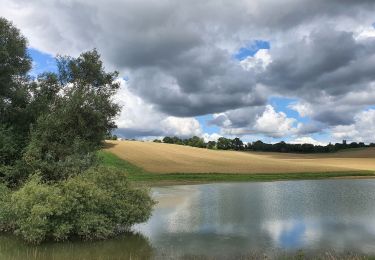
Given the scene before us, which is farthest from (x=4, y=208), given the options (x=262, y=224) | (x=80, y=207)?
(x=262, y=224)

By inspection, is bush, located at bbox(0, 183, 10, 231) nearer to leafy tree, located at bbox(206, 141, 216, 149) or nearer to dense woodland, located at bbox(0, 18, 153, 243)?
dense woodland, located at bbox(0, 18, 153, 243)

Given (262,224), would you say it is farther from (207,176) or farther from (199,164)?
(199,164)

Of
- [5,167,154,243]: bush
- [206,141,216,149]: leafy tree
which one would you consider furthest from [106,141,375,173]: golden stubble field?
[206,141,216,149]: leafy tree

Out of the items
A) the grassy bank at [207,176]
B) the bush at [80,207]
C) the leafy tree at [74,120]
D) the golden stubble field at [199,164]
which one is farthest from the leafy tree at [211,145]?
the bush at [80,207]

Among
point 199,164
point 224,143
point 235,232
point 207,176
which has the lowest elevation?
point 235,232

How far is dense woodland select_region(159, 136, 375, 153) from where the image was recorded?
15438 centimetres

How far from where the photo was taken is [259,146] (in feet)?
545

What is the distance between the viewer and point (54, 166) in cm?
2861

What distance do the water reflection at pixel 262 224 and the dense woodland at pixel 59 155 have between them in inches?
131

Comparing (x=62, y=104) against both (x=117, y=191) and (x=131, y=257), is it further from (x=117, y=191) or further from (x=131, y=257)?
(x=131, y=257)

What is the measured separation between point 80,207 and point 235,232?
29.7ft

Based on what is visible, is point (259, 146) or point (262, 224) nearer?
point (262, 224)

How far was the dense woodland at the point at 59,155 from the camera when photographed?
21.3 m

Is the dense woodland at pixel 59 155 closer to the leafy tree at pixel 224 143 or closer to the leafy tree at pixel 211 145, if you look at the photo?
the leafy tree at pixel 211 145
